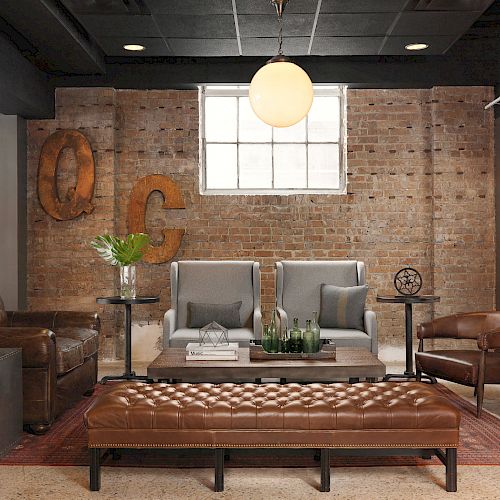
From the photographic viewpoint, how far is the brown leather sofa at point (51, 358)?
5.11m

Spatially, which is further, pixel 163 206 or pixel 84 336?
pixel 163 206

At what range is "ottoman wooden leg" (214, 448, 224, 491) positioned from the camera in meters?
3.96

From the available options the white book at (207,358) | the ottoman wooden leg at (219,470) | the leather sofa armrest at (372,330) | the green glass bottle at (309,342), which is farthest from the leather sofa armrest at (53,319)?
the ottoman wooden leg at (219,470)

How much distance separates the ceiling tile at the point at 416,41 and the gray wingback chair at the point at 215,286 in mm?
2335

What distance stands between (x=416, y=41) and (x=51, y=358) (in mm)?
4248

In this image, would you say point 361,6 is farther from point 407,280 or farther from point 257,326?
point 407,280

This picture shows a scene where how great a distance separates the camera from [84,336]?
6184mm

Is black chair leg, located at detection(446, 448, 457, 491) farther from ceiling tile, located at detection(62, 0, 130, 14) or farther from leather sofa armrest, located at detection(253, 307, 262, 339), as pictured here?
ceiling tile, located at detection(62, 0, 130, 14)

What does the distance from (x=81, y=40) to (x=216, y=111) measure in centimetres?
192

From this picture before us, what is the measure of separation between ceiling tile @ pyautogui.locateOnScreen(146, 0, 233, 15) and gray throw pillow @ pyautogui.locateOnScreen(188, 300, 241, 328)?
252 centimetres

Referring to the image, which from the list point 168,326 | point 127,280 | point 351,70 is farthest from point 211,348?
point 351,70

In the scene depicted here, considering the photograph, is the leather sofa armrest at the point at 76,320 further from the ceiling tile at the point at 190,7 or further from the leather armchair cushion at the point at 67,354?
the ceiling tile at the point at 190,7

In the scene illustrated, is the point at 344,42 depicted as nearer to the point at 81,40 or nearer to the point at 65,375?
the point at 81,40

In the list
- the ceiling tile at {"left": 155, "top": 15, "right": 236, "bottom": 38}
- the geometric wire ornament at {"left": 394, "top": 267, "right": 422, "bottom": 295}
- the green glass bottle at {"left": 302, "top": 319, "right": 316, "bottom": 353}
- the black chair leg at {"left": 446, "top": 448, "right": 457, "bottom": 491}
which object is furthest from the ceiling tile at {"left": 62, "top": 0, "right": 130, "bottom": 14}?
the black chair leg at {"left": 446, "top": 448, "right": 457, "bottom": 491}
